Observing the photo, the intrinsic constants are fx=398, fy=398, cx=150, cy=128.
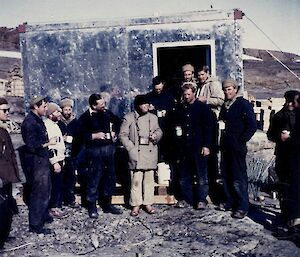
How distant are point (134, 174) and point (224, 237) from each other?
1812 mm

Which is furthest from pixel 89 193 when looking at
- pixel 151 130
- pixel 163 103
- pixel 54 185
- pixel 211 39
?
pixel 211 39

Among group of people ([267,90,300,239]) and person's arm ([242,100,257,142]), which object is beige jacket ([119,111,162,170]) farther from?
group of people ([267,90,300,239])

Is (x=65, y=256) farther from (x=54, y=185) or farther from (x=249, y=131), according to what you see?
(x=249, y=131)

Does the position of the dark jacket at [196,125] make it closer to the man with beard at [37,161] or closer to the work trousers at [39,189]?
the man with beard at [37,161]

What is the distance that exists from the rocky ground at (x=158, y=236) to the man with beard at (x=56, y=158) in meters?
0.32

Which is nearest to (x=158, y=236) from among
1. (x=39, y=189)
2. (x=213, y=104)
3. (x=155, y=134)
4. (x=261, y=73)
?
(x=155, y=134)

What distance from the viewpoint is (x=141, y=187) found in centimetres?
673

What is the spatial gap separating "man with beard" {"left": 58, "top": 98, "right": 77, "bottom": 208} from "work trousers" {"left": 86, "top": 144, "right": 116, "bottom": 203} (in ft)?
1.68

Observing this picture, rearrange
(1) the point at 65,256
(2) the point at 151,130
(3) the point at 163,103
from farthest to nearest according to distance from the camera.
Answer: (3) the point at 163,103
(2) the point at 151,130
(1) the point at 65,256

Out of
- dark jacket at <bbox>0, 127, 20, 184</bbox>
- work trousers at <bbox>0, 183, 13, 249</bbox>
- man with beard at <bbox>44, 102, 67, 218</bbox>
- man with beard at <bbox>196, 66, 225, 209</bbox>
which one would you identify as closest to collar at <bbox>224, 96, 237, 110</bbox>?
man with beard at <bbox>196, 66, 225, 209</bbox>

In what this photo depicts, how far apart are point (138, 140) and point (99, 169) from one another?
2.64 feet

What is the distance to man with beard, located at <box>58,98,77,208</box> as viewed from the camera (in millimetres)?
6926

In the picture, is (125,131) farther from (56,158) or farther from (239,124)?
(239,124)

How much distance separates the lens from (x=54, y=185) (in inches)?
263
